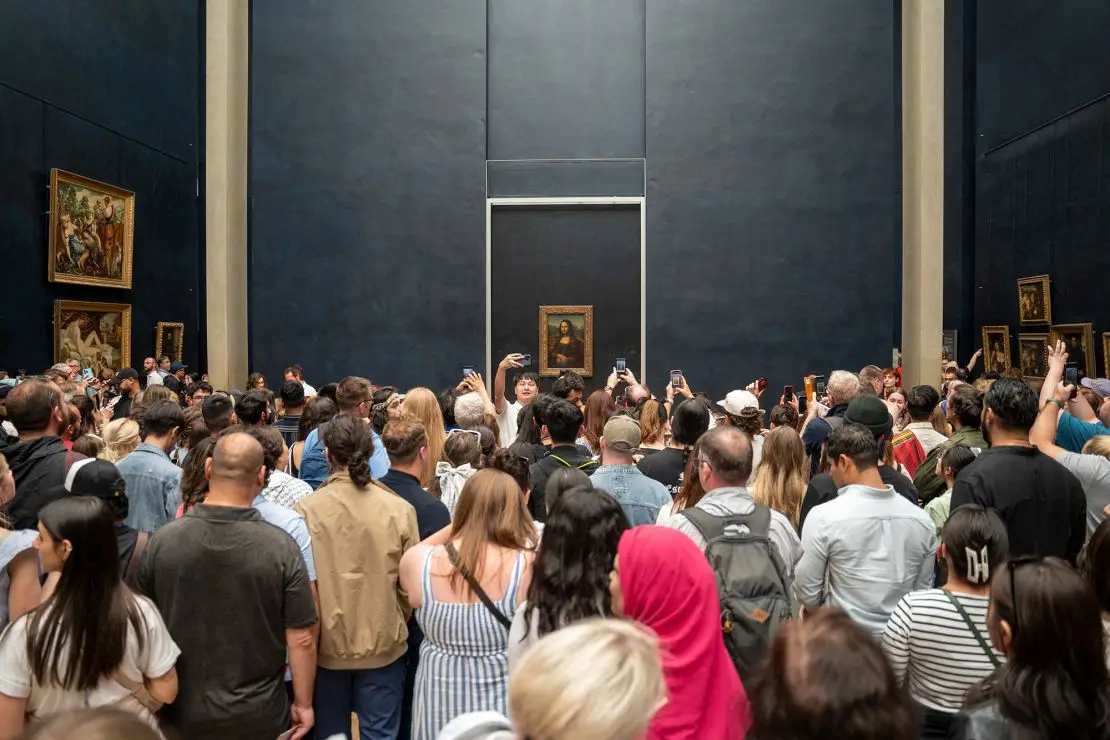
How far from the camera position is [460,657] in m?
3.99

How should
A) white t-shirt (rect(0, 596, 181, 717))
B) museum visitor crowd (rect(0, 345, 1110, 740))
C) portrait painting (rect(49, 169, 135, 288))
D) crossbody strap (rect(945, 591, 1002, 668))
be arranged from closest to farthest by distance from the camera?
1. museum visitor crowd (rect(0, 345, 1110, 740))
2. white t-shirt (rect(0, 596, 181, 717))
3. crossbody strap (rect(945, 591, 1002, 668))
4. portrait painting (rect(49, 169, 135, 288))

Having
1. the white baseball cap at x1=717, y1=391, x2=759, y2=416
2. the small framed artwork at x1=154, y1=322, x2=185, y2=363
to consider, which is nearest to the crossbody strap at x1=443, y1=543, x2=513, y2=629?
the white baseball cap at x1=717, y1=391, x2=759, y2=416

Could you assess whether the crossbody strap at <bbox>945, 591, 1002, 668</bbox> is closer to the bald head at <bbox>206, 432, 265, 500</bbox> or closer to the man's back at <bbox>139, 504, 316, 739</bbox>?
the man's back at <bbox>139, 504, 316, 739</bbox>

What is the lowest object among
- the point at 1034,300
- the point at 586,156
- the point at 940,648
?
the point at 940,648

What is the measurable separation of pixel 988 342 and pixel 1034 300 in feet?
6.60

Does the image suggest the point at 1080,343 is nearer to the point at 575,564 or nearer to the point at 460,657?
the point at 460,657

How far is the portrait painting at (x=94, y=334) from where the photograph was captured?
16.0m

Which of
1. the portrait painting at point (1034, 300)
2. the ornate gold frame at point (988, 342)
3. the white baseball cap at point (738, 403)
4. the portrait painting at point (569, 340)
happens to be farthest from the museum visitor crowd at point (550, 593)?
the portrait painting at point (569, 340)

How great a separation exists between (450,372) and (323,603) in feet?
48.9

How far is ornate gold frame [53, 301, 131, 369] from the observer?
1577cm

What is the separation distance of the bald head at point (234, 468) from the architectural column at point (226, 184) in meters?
16.0

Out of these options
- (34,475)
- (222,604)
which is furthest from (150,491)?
(222,604)

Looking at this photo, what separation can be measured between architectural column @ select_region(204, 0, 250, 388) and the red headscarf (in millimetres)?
17531

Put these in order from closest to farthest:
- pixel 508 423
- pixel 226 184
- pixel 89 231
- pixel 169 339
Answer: pixel 508 423
pixel 89 231
pixel 226 184
pixel 169 339
